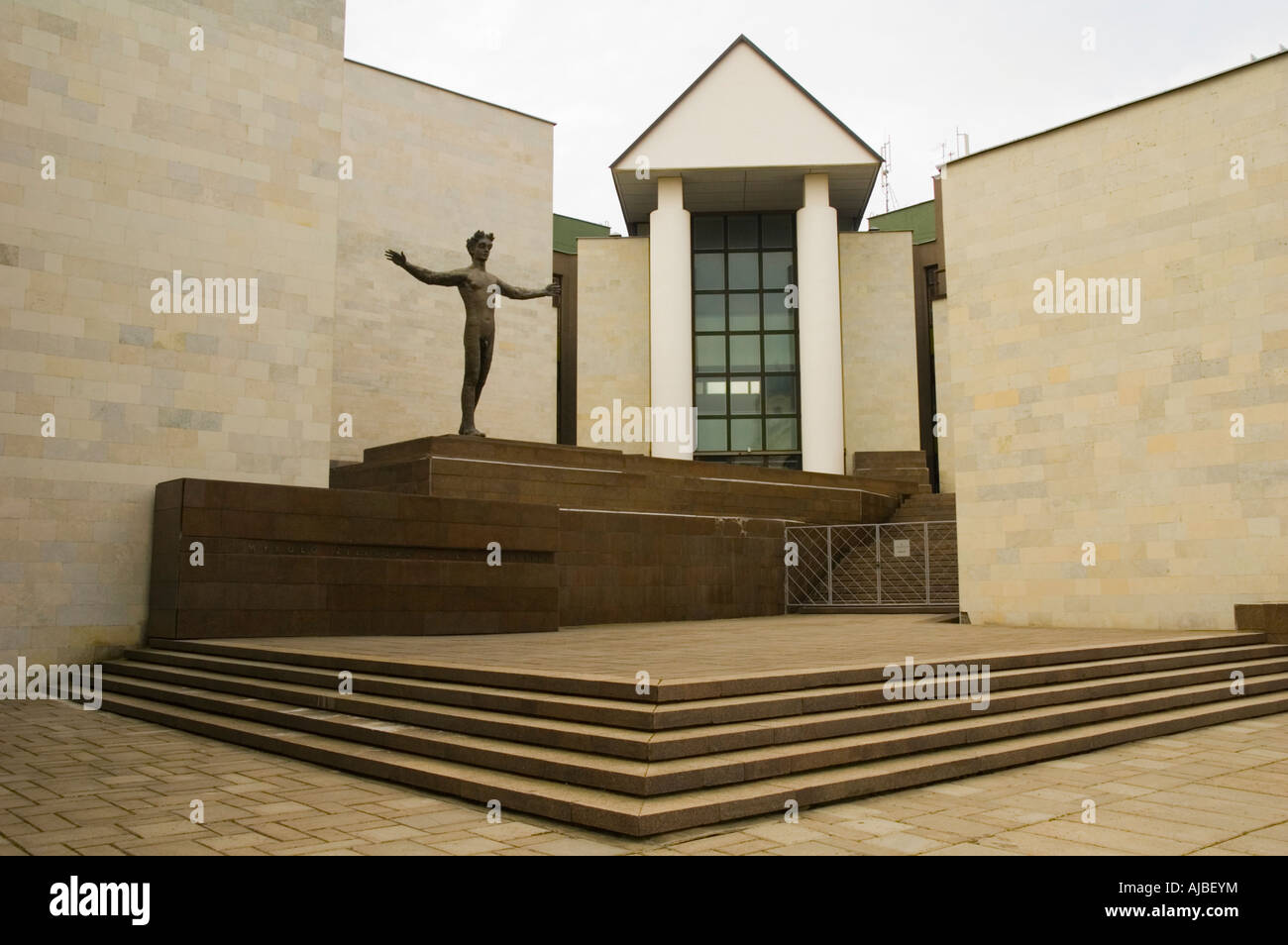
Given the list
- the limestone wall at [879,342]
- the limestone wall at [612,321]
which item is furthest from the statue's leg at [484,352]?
the limestone wall at [879,342]

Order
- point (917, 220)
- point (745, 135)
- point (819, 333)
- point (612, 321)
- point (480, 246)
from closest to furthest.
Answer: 1. point (480, 246)
2. point (819, 333)
3. point (745, 135)
4. point (612, 321)
5. point (917, 220)

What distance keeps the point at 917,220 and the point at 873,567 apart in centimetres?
2039

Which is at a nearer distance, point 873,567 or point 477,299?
point 477,299

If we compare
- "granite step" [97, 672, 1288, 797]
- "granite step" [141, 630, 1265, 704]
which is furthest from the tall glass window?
"granite step" [97, 672, 1288, 797]

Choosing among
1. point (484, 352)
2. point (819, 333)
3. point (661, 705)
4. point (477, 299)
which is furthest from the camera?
point (819, 333)

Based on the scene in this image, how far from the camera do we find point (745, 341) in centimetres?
3055

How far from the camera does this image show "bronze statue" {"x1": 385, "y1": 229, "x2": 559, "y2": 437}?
52.9ft

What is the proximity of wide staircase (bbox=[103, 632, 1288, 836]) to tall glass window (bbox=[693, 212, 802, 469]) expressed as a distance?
20263 mm

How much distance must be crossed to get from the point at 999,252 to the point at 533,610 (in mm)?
8400

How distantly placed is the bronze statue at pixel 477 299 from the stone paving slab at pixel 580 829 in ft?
31.9

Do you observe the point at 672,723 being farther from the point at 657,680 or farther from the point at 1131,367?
the point at 1131,367

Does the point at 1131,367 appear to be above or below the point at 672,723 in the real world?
above

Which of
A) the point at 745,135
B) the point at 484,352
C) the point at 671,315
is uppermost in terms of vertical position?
the point at 745,135

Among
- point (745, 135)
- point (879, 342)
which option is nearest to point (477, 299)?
point (745, 135)
